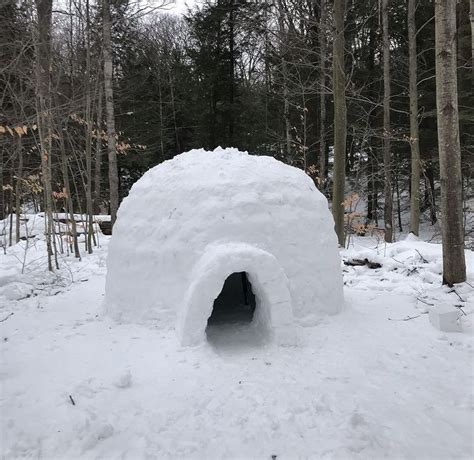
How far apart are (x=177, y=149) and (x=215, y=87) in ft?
14.6

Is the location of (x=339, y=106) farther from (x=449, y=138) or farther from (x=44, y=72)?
(x=44, y=72)

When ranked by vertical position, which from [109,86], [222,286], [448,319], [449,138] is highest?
[109,86]

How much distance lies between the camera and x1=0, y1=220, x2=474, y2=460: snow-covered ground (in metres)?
2.85

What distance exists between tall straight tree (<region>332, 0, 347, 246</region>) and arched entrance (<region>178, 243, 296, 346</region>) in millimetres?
5064

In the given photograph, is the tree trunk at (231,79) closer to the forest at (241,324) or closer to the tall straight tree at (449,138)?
the forest at (241,324)

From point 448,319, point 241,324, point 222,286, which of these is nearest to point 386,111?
point 448,319

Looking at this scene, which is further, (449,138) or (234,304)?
(234,304)

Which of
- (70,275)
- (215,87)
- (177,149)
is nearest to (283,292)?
(70,275)

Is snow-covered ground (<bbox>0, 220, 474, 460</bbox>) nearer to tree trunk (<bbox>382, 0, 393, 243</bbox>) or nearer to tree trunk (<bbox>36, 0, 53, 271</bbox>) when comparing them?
tree trunk (<bbox>36, 0, 53, 271</bbox>)

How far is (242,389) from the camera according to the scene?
358cm

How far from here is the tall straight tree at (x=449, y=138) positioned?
17.9ft

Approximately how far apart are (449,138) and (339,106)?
363cm

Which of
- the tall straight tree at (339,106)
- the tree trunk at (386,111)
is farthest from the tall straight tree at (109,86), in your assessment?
the tree trunk at (386,111)

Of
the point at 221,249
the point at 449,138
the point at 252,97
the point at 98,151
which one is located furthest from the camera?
the point at 252,97
